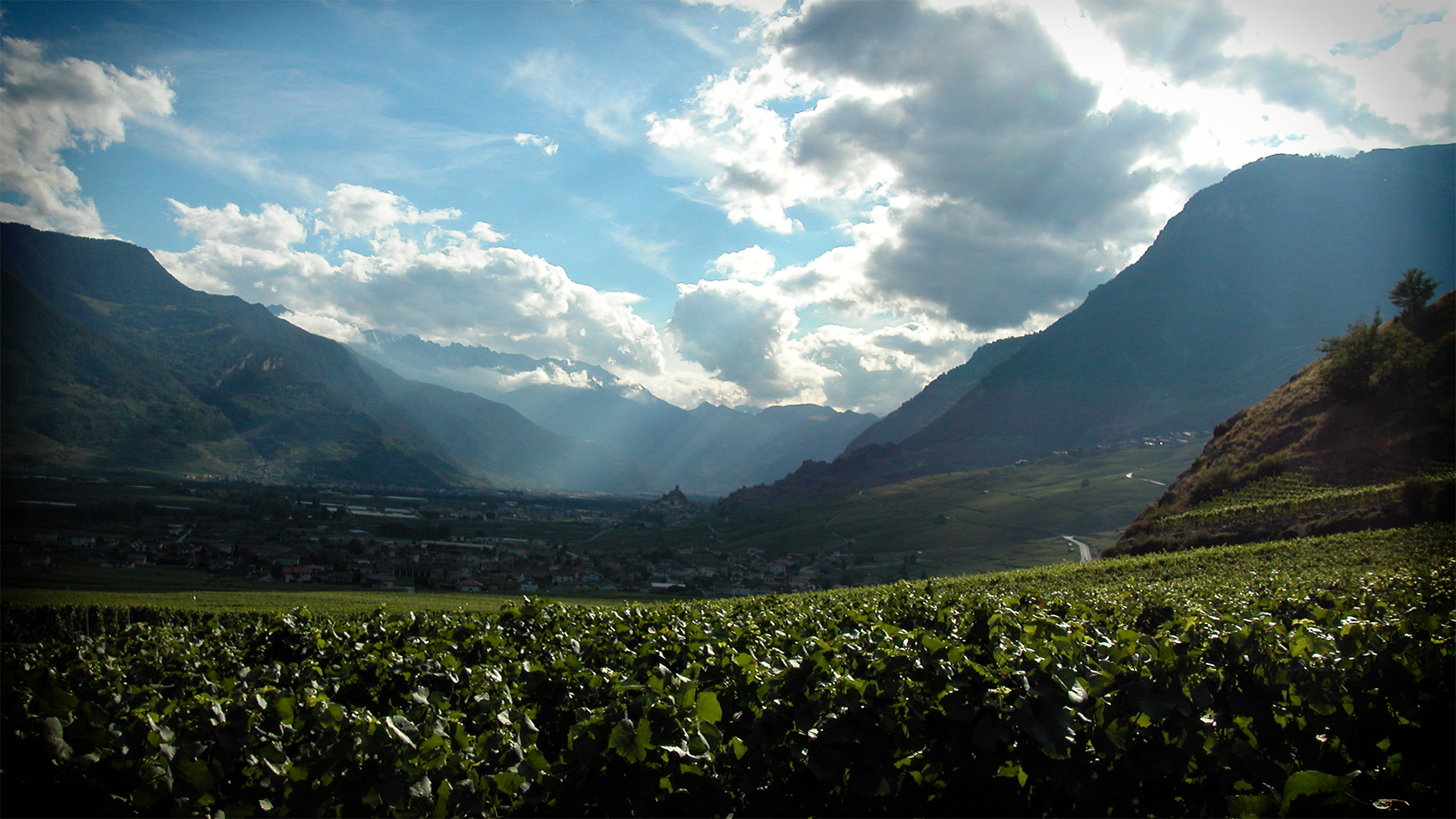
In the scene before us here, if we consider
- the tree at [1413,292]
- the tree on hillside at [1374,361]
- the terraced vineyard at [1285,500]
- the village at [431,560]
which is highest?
the tree at [1413,292]

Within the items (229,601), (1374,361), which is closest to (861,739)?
(229,601)

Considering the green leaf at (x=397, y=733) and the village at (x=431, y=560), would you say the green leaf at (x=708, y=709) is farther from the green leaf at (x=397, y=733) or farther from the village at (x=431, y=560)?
the village at (x=431, y=560)

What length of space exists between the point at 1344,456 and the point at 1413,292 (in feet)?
109

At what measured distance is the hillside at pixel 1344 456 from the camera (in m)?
42.3

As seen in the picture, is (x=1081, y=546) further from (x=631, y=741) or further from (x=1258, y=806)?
(x=631, y=741)

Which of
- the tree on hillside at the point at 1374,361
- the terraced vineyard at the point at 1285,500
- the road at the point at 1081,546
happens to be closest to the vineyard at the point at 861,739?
the terraced vineyard at the point at 1285,500

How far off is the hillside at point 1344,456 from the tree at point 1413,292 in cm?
135

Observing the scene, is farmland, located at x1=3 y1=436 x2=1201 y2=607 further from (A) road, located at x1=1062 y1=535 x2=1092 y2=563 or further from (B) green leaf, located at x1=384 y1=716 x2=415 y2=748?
(B) green leaf, located at x1=384 y1=716 x2=415 y2=748

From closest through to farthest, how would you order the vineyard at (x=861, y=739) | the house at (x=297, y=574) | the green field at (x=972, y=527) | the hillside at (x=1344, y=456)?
1. the vineyard at (x=861, y=739)
2. the hillside at (x=1344, y=456)
3. the house at (x=297, y=574)
4. the green field at (x=972, y=527)

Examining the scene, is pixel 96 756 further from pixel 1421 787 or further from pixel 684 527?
pixel 684 527

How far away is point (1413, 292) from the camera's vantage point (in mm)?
73500

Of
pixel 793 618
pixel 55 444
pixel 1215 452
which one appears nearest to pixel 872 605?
pixel 793 618

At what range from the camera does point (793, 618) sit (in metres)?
11.9

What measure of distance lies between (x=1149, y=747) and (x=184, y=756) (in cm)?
681
